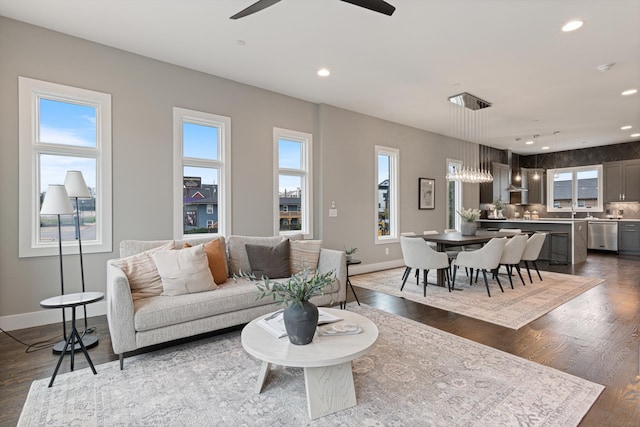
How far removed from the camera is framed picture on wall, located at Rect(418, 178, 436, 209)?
7.21 metres

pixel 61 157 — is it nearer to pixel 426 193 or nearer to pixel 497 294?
pixel 497 294

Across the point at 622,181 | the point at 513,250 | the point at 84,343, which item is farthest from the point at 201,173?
the point at 622,181

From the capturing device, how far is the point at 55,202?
2.70 meters

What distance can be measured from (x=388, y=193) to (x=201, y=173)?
3.86 m

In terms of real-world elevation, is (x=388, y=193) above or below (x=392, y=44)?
below

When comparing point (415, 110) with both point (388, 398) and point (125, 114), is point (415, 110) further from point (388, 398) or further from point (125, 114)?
point (388, 398)

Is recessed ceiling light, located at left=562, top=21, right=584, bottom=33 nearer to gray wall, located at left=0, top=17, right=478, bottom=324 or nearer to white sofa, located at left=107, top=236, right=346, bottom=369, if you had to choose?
gray wall, located at left=0, top=17, right=478, bottom=324

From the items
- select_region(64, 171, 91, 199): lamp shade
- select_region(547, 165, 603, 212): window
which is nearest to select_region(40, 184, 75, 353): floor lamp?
select_region(64, 171, 91, 199): lamp shade

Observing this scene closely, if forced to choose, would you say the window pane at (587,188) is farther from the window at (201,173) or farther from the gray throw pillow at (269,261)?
the window at (201,173)

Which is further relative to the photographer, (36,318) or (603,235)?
(603,235)

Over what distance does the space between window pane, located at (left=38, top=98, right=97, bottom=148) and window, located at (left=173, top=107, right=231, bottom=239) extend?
875 millimetres

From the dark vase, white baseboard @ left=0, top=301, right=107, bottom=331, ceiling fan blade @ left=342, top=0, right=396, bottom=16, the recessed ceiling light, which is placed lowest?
white baseboard @ left=0, top=301, right=107, bottom=331

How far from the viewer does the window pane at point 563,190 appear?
32.4ft

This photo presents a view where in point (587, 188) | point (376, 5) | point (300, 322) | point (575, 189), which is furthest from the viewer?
point (575, 189)
